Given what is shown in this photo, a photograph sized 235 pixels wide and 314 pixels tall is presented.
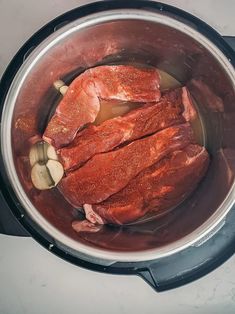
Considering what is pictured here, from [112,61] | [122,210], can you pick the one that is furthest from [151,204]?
[112,61]

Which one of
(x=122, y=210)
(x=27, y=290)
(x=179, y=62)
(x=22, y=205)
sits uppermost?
(x=179, y=62)

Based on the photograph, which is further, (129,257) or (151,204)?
(151,204)

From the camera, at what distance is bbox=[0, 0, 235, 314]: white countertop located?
1.05m

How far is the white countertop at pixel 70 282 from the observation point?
105cm

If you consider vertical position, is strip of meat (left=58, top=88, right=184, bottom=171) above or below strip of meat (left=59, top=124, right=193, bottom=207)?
above

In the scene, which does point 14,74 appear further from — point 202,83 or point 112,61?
point 202,83

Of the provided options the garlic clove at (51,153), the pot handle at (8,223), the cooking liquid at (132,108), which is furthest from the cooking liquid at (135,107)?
the pot handle at (8,223)

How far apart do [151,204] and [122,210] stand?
6 cm

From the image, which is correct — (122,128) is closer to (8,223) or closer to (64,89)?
(64,89)

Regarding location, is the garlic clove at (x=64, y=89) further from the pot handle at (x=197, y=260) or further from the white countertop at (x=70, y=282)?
the pot handle at (x=197, y=260)

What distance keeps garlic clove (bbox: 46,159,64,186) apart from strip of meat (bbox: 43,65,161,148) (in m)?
0.04

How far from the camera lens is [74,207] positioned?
1.06 meters

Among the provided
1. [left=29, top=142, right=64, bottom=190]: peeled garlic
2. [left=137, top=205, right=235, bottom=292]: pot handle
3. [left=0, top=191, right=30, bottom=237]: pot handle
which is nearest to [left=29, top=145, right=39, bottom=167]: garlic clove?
[left=29, top=142, right=64, bottom=190]: peeled garlic

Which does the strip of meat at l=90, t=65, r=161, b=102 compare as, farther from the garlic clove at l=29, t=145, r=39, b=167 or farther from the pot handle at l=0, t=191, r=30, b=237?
the pot handle at l=0, t=191, r=30, b=237
